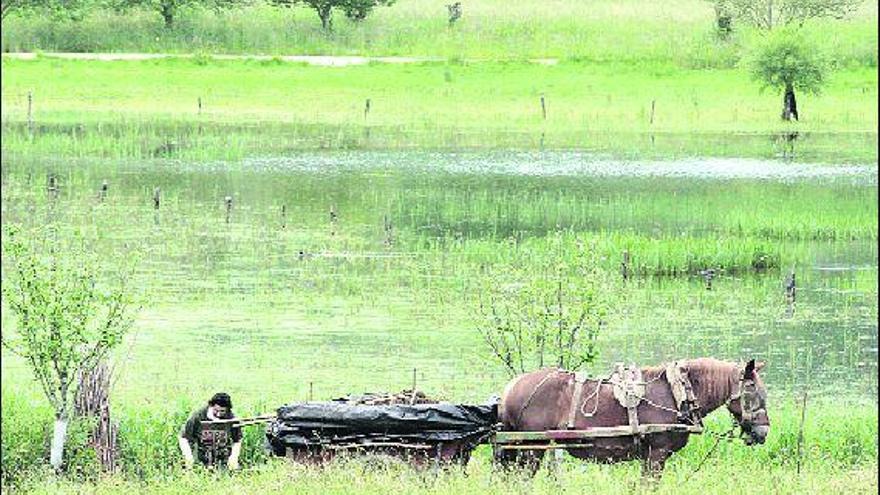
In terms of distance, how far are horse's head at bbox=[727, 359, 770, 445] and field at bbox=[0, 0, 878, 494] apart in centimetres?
57

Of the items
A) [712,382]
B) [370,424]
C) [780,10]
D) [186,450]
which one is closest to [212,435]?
[186,450]

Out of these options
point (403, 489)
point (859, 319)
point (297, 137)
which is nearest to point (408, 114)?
point (297, 137)

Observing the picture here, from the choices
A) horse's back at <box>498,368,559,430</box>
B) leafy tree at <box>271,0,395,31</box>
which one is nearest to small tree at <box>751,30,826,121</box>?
leafy tree at <box>271,0,395,31</box>

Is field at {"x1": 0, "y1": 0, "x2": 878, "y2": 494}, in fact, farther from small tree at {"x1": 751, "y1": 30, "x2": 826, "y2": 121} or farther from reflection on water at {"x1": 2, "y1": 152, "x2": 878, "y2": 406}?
small tree at {"x1": 751, "y1": 30, "x2": 826, "y2": 121}

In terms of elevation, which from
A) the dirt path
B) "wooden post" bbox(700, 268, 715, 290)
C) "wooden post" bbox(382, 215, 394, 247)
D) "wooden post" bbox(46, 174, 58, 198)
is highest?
the dirt path

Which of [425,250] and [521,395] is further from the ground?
[521,395]

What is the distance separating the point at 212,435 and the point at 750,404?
16.3 ft

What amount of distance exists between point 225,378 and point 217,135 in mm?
35437

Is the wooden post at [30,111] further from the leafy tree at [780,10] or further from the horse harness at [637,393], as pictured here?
the horse harness at [637,393]

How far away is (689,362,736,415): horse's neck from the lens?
59.7ft

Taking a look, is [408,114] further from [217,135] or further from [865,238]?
[865,238]

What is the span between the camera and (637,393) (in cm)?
1825

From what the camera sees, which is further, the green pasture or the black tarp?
the green pasture

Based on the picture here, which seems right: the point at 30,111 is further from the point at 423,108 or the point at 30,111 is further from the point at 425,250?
the point at 425,250
